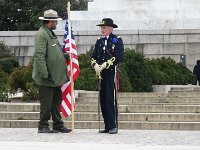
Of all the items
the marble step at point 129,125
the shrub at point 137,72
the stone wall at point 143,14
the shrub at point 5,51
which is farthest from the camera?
the shrub at point 5,51

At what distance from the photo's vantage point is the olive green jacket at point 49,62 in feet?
39.5

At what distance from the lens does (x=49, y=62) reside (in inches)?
477

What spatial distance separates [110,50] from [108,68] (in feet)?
1.00

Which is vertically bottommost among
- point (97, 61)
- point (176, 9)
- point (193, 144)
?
point (193, 144)

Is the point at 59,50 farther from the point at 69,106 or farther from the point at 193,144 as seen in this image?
the point at 193,144

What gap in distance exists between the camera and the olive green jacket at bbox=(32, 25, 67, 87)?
39.5ft

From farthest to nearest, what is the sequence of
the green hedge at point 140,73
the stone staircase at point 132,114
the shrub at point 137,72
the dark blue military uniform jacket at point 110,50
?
1. the shrub at point 137,72
2. the green hedge at point 140,73
3. the stone staircase at point 132,114
4. the dark blue military uniform jacket at point 110,50

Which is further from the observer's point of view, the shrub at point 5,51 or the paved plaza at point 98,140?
the shrub at point 5,51

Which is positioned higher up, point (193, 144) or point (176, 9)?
point (176, 9)

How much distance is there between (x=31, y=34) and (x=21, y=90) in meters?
7.79

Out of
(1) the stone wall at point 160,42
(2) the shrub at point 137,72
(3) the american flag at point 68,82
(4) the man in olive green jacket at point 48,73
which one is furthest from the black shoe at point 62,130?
(1) the stone wall at point 160,42

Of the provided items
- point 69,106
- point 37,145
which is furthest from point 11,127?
point 37,145

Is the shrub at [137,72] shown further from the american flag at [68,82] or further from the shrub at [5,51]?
the american flag at [68,82]

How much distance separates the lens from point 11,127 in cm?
1350
